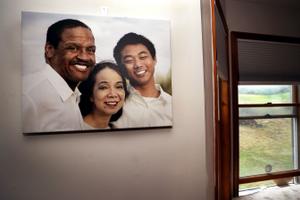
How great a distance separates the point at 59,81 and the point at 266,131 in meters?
1.60

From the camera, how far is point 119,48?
90 cm

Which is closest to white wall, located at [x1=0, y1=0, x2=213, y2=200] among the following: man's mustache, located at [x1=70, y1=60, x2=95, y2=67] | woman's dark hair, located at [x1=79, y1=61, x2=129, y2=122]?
woman's dark hair, located at [x1=79, y1=61, x2=129, y2=122]

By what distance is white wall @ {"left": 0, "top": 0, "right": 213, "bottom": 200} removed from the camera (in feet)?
2.65

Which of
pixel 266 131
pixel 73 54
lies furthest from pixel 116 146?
pixel 266 131

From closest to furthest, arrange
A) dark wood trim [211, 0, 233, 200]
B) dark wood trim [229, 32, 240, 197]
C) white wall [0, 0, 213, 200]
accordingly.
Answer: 1. white wall [0, 0, 213, 200]
2. dark wood trim [211, 0, 233, 200]
3. dark wood trim [229, 32, 240, 197]

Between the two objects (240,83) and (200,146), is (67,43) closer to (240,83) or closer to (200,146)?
(200,146)

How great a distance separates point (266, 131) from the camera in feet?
4.67

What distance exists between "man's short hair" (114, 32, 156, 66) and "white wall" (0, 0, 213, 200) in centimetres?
12

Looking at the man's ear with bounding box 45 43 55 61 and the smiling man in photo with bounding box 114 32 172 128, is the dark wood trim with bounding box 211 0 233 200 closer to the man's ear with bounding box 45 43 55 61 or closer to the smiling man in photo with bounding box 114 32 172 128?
the smiling man in photo with bounding box 114 32 172 128

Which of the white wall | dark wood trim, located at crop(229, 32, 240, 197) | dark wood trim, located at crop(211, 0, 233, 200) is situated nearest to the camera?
the white wall

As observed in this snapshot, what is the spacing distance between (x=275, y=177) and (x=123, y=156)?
134 cm

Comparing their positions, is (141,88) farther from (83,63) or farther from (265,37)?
(265,37)

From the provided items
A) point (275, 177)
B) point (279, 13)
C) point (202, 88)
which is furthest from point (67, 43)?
point (275, 177)

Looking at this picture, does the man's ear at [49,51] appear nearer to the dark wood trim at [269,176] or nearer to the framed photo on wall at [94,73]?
the framed photo on wall at [94,73]
